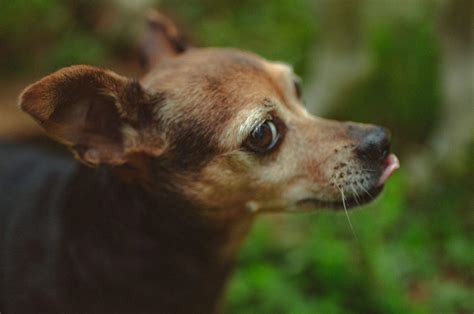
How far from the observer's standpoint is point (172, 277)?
2.90 metres

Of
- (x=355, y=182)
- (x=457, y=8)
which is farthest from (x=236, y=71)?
(x=457, y=8)

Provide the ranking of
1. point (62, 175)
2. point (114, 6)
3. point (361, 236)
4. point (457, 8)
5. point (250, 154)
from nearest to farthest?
point (250, 154) → point (62, 175) → point (361, 236) → point (457, 8) → point (114, 6)

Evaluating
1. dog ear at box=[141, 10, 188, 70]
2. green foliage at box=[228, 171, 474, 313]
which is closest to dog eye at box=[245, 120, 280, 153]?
dog ear at box=[141, 10, 188, 70]

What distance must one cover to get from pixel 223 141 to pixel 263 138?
0.61 ft

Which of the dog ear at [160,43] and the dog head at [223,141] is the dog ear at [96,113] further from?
the dog ear at [160,43]

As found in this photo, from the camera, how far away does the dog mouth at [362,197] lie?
9.28ft

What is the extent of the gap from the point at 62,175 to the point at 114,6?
3.73m

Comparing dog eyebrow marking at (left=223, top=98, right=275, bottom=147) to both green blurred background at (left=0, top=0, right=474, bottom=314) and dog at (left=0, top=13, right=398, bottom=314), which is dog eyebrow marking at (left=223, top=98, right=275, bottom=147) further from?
green blurred background at (left=0, top=0, right=474, bottom=314)

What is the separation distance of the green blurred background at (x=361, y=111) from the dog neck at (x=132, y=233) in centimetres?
125

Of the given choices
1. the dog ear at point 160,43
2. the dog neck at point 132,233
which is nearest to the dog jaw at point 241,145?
the dog neck at point 132,233

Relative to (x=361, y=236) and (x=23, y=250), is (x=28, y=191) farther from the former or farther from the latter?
(x=361, y=236)

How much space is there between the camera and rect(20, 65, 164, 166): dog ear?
235 cm

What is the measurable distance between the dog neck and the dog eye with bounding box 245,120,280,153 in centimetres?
38

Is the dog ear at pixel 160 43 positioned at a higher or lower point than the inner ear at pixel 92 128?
higher
